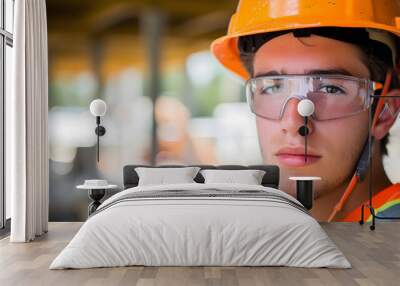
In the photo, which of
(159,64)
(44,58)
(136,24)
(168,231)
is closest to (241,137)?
(159,64)

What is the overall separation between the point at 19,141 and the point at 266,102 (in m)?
2.90

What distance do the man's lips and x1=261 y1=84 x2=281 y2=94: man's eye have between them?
0.70 m

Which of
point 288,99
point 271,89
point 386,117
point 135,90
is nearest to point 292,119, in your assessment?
point 288,99

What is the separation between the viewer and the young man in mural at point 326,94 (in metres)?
7.15

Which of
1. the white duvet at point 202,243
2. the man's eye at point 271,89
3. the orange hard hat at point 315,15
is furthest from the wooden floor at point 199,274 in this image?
the orange hard hat at point 315,15

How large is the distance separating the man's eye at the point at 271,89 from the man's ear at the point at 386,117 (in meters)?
1.23

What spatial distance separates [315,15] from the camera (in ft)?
22.1

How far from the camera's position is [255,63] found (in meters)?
7.42

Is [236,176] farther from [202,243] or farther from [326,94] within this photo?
[202,243]

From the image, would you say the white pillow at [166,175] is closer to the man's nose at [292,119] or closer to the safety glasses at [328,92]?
the man's nose at [292,119]

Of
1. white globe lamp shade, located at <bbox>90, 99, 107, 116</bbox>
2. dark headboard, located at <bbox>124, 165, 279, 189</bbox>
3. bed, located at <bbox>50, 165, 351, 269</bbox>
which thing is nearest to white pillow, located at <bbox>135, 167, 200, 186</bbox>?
dark headboard, located at <bbox>124, 165, 279, 189</bbox>

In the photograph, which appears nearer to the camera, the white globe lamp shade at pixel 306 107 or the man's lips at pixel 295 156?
the white globe lamp shade at pixel 306 107

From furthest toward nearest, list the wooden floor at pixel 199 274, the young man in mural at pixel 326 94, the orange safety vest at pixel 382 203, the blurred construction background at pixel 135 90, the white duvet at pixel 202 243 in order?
1. the blurred construction background at pixel 135 90
2. the orange safety vest at pixel 382 203
3. the young man in mural at pixel 326 94
4. the white duvet at pixel 202 243
5. the wooden floor at pixel 199 274

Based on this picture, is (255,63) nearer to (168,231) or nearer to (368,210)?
(368,210)
